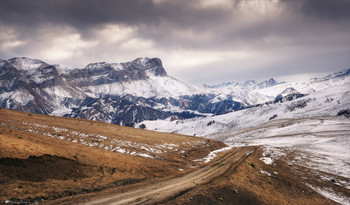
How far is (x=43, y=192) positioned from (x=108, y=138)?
25538 millimetres

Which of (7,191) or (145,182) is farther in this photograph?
(145,182)

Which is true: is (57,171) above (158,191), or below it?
above

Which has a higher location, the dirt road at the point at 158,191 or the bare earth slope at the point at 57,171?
the bare earth slope at the point at 57,171

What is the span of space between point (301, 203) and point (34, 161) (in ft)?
99.0

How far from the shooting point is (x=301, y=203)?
21.9 m

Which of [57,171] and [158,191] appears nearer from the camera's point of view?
[158,191]

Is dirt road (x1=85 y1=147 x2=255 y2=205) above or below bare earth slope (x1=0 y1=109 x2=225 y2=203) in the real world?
below

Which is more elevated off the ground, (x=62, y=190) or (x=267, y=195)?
(x=62, y=190)

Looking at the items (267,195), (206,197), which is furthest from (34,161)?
(267,195)

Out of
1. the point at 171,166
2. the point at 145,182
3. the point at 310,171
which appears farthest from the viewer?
the point at 310,171

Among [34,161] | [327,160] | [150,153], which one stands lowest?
[327,160]

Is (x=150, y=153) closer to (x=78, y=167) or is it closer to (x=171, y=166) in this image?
(x=171, y=166)

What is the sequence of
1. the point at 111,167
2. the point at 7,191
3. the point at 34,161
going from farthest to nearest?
1. the point at 111,167
2. the point at 34,161
3. the point at 7,191

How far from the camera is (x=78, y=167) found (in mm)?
23281
